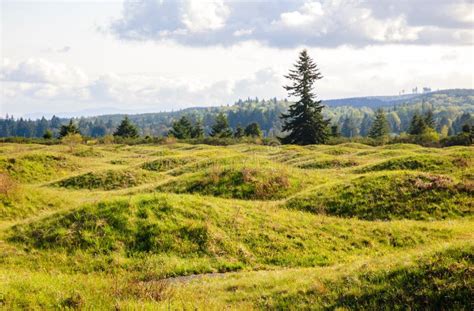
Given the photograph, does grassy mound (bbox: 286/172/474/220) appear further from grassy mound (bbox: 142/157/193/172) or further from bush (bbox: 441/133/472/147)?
bush (bbox: 441/133/472/147)

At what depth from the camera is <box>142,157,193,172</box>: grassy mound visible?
4530 centimetres

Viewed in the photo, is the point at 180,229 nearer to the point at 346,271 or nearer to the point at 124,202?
the point at 124,202

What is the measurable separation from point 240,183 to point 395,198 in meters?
10.5

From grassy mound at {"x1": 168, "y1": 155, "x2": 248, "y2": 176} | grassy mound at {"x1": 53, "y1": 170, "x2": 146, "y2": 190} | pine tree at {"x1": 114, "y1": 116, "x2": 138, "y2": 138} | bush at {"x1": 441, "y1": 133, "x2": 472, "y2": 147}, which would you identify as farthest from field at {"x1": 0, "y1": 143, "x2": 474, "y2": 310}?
pine tree at {"x1": 114, "y1": 116, "x2": 138, "y2": 138}

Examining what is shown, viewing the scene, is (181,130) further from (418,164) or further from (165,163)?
(418,164)

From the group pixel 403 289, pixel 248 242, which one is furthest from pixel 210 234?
pixel 403 289

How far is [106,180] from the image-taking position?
36.6 metres

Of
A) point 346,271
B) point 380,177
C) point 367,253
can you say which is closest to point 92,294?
point 346,271

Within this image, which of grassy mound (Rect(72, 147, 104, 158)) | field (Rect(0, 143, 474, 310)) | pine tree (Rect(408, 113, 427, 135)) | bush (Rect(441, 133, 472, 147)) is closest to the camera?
field (Rect(0, 143, 474, 310))

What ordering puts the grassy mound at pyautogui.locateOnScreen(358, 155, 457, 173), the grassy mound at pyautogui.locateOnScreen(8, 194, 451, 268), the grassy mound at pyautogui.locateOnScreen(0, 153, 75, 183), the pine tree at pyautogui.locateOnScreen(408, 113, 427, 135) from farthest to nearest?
the pine tree at pyautogui.locateOnScreen(408, 113, 427, 135) → the grassy mound at pyautogui.locateOnScreen(0, 153, 75, 183) → the grassy mound at pyautogui.locateOnScreen(358, 155, 457, 173) → the grassy mound at pyautogui.locateOnScreen(8, 194, 451, 268)

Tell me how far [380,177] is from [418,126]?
93.6m

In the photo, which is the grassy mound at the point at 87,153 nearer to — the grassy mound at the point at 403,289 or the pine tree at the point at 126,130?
the grassy mound at the point at 403,289

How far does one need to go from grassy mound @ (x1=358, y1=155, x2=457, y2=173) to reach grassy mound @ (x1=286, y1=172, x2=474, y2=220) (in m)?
7.84

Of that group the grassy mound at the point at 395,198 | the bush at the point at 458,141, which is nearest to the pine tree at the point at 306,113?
the bush at the point at 458,141
